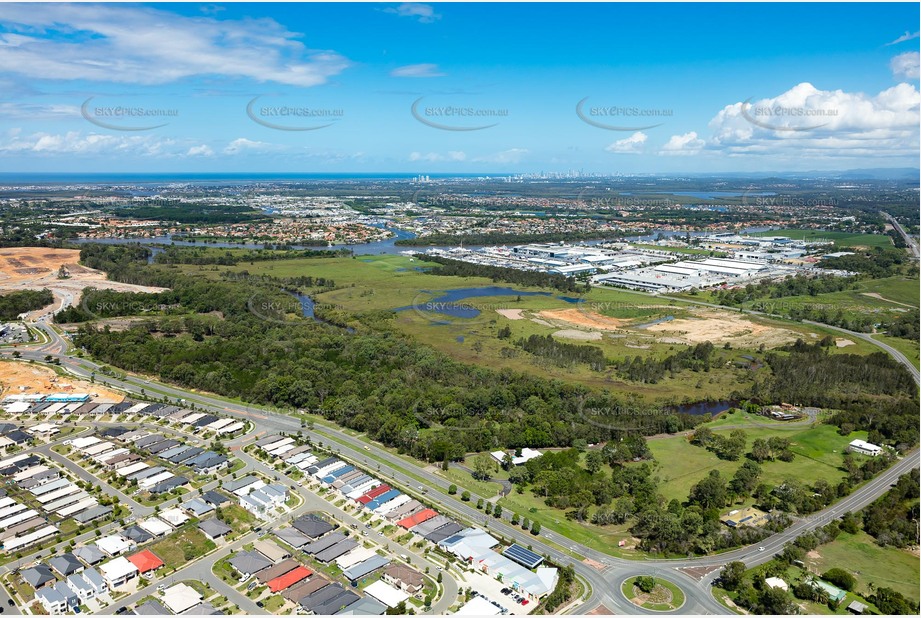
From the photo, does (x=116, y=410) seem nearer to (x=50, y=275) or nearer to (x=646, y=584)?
(x=646, y=584)

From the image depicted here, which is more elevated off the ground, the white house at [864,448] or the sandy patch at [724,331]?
the sandy patch at [724,331]

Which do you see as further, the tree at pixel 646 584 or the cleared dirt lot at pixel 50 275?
the cleared dirt lot at pixel 50 275

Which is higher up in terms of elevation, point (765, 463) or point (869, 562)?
point (765, 463)

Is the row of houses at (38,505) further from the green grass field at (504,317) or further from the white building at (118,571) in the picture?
the green grass field at (504,317)

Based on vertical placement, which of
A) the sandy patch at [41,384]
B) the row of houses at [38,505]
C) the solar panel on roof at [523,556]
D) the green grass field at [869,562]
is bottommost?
the green grass field at [869,562]

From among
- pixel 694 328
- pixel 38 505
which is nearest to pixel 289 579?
pixel 38 505

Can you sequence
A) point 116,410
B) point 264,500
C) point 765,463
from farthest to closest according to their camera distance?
point 116,410 → point 765,463 → point 264,500

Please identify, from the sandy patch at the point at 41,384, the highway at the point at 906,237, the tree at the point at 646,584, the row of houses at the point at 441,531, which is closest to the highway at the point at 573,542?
the tree at the point at 646,584
